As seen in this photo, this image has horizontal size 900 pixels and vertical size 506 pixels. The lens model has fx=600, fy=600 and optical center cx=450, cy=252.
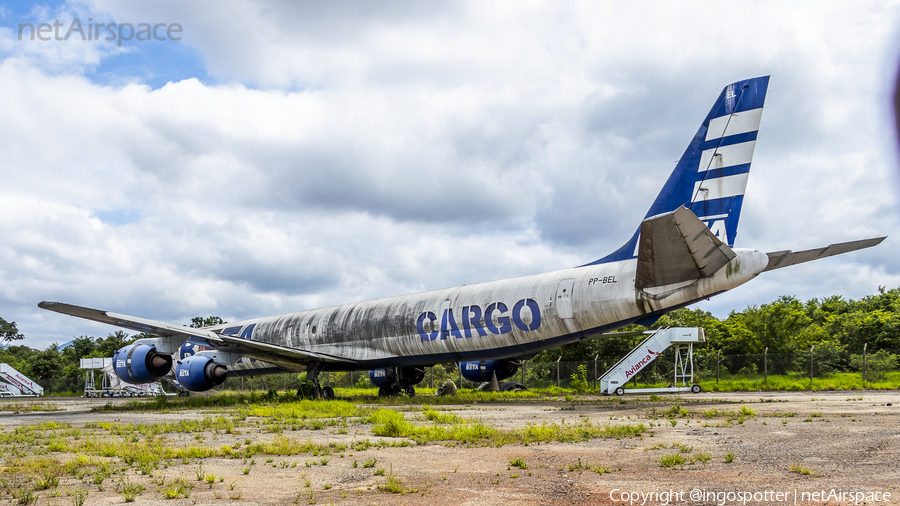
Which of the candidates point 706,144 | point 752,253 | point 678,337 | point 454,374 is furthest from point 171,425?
point 454,374

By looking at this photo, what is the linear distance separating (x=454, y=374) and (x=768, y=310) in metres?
23.3

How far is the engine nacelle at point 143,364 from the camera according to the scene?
1998 centimetres

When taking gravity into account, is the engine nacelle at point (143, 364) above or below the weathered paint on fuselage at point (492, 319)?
below

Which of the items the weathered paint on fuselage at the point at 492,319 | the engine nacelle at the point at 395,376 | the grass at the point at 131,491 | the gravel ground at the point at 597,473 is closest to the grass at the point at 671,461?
the gravel ground at the point at 597,473

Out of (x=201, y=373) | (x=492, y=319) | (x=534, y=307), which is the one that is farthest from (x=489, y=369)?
(x=201, y=373)

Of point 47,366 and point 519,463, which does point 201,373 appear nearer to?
point 519,463

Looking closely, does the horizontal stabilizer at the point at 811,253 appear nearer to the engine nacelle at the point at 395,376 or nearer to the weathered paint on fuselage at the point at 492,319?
the weathered paint on fuselage at the point at 492,319

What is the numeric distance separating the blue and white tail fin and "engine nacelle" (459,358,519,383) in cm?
1000

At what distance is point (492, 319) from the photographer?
1733 centimetres

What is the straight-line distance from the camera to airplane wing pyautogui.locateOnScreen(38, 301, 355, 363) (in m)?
16.6

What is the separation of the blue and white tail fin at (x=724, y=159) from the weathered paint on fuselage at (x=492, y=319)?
121 centimetres

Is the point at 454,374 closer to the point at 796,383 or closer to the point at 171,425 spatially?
the point at 796,383

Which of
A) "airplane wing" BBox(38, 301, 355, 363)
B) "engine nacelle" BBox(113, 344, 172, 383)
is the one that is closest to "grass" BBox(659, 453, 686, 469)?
"airplane wing" BBox(38, 301, 355, 363)

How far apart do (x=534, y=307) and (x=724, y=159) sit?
600cm
